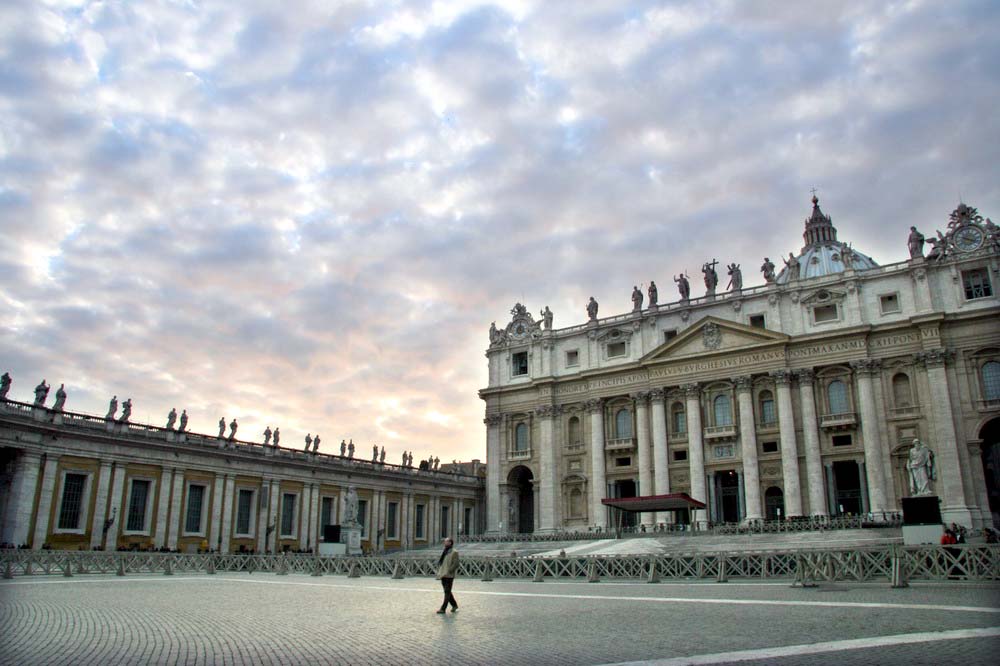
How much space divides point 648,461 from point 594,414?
6.28 metres

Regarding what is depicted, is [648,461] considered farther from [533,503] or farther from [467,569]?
[467,569]

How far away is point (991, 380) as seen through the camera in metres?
49.5

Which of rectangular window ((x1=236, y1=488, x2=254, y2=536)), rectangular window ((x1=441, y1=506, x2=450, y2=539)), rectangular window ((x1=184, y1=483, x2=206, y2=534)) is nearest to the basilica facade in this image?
rectangular window ((x1=441, y1=506, x2=450, y2=539))

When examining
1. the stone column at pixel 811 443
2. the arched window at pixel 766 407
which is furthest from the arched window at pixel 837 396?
the arched window at pixel 766 407

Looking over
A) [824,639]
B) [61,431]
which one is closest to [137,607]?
[824,639]

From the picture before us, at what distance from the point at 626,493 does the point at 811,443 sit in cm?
1586

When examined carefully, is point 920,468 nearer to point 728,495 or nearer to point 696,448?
point 696,448

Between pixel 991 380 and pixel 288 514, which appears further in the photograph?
pixel 288 514

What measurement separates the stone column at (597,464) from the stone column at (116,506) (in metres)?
34.4

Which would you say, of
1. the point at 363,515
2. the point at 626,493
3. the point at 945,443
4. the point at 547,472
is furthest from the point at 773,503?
the point at 363,515

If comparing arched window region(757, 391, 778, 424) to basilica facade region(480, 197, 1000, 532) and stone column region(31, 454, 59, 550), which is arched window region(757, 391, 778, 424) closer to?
basilica facade region(480, 197, 1000, 532)

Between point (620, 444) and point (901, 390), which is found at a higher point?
point (901, 390)

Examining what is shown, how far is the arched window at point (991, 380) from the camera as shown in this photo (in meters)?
49.2

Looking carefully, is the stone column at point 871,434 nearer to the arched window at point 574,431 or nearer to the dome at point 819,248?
the arched window at point 574,431
